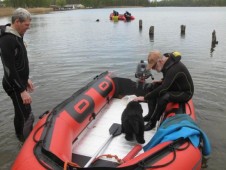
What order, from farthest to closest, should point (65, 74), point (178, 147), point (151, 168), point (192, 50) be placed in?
point (192, 50)
point (65, 74)
point (178, 147)
point (151, 168)

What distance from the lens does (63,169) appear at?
3.50 meters

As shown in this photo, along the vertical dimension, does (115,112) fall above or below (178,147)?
below

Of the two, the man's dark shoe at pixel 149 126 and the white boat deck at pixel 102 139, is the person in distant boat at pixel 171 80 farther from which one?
the white boat deck at pixel 102 139

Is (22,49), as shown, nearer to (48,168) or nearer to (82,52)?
(48,168)

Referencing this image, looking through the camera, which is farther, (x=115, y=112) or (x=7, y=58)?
(x=115, y=112)

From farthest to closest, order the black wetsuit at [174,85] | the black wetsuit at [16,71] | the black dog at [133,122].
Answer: the black wetsuit at [174,85] < the black dog at [133,122] < the black wetsuit at [16,71]

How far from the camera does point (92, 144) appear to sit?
4.99m

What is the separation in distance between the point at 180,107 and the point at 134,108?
0.87m

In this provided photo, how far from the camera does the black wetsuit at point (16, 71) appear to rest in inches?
167

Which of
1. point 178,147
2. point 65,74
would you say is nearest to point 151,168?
point 178,147

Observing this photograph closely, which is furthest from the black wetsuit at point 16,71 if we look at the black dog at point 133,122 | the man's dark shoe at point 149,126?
the man's dark shoe at point 149,126

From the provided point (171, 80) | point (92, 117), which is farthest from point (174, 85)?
point (92, 117)

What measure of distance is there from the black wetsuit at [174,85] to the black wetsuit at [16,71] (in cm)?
212

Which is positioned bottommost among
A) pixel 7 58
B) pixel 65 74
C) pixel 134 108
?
pixel 65 74
